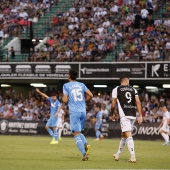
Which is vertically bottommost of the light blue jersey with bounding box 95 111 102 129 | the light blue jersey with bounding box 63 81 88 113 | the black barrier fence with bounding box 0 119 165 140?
the black barrier fence with bounding box 0 119 165 140

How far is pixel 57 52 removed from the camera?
42.7 metres

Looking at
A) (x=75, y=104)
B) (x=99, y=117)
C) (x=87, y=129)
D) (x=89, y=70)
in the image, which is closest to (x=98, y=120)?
(x=99, y=117)

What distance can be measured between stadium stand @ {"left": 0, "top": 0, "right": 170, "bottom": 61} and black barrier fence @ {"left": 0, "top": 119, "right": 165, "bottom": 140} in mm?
4343

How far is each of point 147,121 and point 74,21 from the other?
1027 centimetres

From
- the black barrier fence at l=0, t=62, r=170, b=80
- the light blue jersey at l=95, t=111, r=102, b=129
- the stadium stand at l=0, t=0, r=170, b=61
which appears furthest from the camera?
the stadium stand at l=0, t=0, r=170, b=61

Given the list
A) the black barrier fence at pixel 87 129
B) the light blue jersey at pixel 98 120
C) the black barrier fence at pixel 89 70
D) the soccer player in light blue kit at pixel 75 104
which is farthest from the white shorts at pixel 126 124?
the black barrier fence at pixel 89 70

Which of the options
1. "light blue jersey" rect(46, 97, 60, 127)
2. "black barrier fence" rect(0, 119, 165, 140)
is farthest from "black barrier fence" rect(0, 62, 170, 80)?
"light blue jersey" rect(46, 97, 60, 127)

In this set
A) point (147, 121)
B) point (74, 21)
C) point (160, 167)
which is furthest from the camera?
point (74, 21)

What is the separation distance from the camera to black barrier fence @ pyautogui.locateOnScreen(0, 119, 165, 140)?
36.9 meters

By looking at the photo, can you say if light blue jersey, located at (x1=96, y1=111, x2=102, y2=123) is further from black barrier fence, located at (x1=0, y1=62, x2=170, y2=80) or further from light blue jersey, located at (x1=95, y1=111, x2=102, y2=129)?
black barrier fence, located at (x1=0, y1=62, x2=170, y2=80)

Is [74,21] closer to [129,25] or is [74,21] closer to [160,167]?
[129,25]

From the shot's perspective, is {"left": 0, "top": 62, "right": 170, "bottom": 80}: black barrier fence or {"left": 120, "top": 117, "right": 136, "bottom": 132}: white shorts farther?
{"left": 0, "top": 62, "right": 170, "bottom": 80}: black barrier fence

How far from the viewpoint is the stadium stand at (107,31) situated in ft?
131

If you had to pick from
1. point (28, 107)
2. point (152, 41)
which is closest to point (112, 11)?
point (152, 41)
